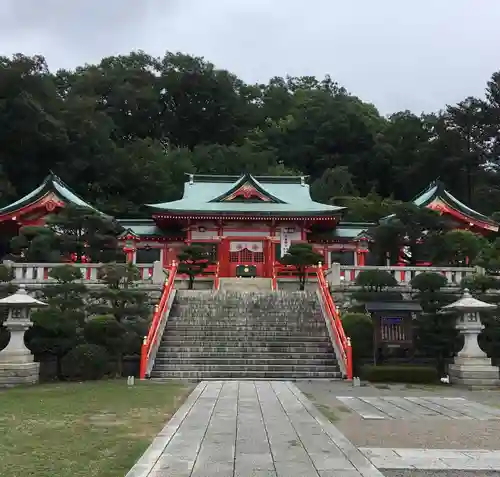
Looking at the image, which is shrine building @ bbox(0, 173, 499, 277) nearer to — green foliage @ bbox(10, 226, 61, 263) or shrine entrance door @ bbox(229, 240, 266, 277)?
shrine entrance door @ bbox(229, 240, 266, 277)

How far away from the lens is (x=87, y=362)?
48.3 feet

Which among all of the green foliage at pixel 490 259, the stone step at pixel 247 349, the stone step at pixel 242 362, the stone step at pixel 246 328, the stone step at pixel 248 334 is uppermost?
the green foliage at pixel 490 259

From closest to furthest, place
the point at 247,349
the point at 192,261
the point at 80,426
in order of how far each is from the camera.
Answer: the point at 80,426 < the point at 247,349 < the point at 192,261

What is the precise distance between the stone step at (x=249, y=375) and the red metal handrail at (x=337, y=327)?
461mm

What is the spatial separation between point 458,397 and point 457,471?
6.89m

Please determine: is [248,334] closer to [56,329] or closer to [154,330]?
[154,330]

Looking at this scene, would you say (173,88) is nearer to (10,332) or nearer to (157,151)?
(157,151)

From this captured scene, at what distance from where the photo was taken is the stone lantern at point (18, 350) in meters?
14.3

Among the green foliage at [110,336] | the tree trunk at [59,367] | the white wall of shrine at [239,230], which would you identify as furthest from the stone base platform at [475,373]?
the white wall of shrine at [239,230]

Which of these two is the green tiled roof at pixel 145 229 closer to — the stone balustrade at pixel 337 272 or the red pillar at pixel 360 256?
the stone balustrade at pixel 337 272

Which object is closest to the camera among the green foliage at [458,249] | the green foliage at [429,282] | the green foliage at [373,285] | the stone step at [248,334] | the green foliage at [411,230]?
the stone step at [248,334]

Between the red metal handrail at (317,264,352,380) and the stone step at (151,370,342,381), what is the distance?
1.51 feet

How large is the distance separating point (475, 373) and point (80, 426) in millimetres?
10737

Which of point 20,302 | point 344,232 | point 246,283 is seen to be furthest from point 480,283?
point 20,302
